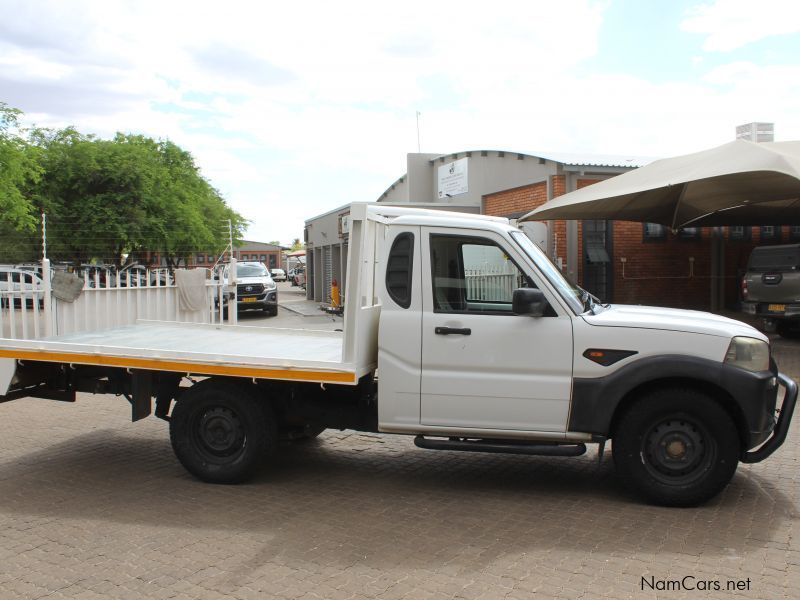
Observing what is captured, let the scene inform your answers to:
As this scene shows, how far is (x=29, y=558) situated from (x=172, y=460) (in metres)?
2.17

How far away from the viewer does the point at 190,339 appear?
7023 millimetres

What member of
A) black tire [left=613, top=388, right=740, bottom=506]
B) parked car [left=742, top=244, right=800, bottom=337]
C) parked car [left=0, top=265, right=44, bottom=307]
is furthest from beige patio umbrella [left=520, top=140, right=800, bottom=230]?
parked car [left=0, top=265, right=44, bottom=307]

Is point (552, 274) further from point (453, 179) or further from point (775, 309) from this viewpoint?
point (453, 179)

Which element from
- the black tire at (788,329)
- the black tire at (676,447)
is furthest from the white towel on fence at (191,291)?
the black tire at (788,329)

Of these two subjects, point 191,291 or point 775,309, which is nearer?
point 191,291

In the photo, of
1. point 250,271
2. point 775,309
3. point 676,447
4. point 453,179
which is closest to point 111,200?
point 250,271

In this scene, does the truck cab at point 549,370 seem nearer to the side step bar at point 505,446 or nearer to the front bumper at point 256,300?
the side step bar at point 505,446

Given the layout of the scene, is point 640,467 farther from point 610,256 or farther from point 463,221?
point 610,256

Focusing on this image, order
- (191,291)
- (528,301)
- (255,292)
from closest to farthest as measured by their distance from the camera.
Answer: (528,301)
(191,291)
(255,292)

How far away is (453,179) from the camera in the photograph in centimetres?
2441

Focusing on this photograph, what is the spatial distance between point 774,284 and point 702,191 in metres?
2.24

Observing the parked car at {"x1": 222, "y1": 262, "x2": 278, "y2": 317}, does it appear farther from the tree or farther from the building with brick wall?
the building with brick wall

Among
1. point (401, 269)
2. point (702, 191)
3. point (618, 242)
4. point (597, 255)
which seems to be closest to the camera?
point (401, 269)

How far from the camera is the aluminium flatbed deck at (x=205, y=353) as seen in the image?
18.0 ft
